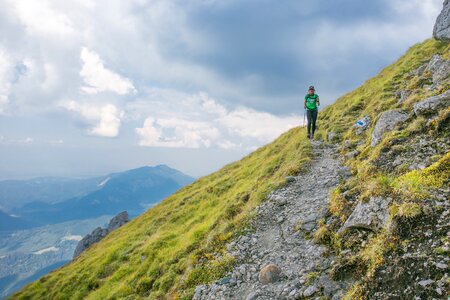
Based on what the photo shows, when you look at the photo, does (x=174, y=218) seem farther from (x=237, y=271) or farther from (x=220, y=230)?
(x=237, y=271)

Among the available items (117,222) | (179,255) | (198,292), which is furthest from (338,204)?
(117,222)

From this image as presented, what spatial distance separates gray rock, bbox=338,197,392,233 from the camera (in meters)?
9.09

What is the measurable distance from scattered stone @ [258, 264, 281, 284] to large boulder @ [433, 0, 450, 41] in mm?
28128

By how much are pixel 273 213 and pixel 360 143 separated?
8.17m

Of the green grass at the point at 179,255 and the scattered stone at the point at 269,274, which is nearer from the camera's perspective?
the scattered stone at the point at 269,274

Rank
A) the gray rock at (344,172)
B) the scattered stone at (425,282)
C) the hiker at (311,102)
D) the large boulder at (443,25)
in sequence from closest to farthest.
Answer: the scattered stone at (425,282)
the gray rock at (344,172)
the hiker at (311,102)
the large boulder at (443,25)

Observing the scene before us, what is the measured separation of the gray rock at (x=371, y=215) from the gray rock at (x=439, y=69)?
539 inches

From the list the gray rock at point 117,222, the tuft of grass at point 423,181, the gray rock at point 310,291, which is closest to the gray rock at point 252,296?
the gray rock at point 310,291

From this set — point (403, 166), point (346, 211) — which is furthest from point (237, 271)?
point (403, 166)

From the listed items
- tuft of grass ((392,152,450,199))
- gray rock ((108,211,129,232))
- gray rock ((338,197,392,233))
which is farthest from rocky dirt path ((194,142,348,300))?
gray rock ((108,211,129,232))

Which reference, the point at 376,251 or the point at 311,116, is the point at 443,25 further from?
the point at 376,251

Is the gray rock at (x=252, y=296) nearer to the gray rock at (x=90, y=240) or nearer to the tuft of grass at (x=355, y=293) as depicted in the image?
the tuft of grass at (x=355, y=293)

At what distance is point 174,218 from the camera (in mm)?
27781

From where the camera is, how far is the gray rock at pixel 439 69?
61.5 ft
